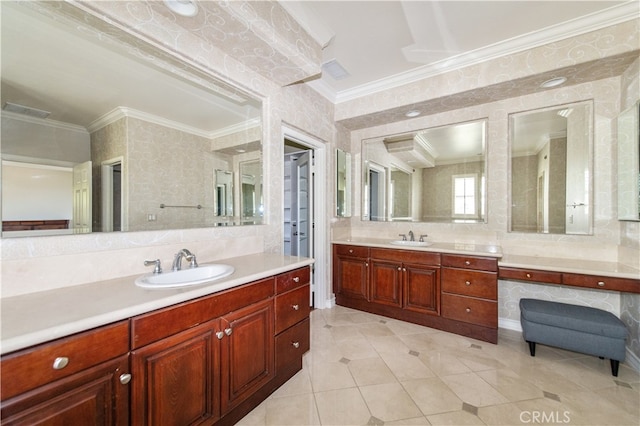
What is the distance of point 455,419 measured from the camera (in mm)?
1565

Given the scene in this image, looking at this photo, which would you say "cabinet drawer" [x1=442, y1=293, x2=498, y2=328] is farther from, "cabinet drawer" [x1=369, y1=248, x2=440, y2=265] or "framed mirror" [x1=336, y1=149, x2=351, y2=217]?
"framed mirror" [x1=336, y1=149, x2=351, y2=217]

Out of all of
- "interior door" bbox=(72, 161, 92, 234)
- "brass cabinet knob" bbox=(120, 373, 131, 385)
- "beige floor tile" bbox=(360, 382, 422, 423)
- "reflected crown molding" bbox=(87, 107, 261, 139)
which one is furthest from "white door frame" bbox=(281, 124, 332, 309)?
"brass cabinet knob" bbox=(120, 373, 131, 385)

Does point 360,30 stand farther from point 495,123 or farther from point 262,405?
point 262,405

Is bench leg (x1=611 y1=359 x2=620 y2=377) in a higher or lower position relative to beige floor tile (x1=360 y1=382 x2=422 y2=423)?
higher

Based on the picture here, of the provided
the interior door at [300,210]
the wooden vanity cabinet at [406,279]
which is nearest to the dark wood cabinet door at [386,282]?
the wooden vanity cabinet at [406,279]

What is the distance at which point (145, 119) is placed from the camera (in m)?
1.65

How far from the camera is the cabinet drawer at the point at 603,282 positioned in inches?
74.7

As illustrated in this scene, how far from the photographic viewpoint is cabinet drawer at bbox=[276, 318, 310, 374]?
1.78 meters

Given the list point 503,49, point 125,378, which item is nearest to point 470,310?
point 503,49

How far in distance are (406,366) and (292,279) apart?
3.99 feet

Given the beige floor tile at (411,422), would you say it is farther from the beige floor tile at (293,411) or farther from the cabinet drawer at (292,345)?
the cabinet drawer at (292,345)

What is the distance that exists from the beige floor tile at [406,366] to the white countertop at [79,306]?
1455 mm

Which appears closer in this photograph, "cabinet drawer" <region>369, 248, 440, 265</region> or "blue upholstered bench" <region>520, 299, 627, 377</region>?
"blue upholstered bench" <region>520, 299, 627, 377</region>

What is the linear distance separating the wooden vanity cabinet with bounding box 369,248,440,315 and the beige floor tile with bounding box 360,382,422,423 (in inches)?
42.1
